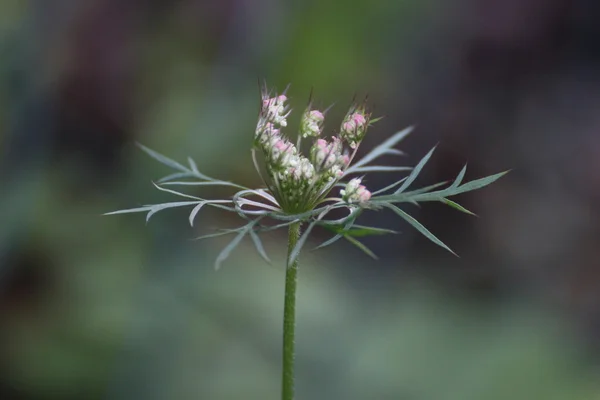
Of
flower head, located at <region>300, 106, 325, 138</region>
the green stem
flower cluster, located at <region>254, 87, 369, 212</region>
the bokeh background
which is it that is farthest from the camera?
the bokeh background

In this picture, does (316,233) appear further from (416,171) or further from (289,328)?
(289,328)

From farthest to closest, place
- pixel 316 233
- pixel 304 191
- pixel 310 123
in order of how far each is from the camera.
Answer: pixel 316 233
pixel 310 123
pixel 304 191

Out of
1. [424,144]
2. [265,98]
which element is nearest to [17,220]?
[265,98]

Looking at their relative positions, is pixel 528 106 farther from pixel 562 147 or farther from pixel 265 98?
pixel 265 98

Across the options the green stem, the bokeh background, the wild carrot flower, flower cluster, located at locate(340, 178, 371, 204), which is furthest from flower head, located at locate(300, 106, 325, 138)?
the bokeh background

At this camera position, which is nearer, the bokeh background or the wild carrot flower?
the wild carrot flower

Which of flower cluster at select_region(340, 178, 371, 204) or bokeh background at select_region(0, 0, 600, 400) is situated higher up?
bokeh background at select_region(0, 0, 600, 400)

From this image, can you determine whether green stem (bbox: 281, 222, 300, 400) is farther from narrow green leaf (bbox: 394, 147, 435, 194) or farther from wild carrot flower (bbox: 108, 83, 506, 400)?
narrow green leaf (bbox: 394, 147, 435, 194)

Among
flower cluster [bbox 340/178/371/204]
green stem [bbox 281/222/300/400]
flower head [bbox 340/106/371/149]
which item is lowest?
green stem [bbox 281/222/300/400]

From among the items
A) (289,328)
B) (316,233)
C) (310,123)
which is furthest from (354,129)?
(316,233)
